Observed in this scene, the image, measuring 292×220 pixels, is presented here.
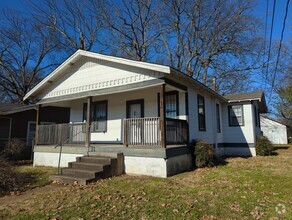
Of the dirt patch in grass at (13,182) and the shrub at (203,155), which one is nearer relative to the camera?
the dirt patch in grass at (13,182)

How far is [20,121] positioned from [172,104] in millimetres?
11399

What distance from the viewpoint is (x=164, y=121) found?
8203mm

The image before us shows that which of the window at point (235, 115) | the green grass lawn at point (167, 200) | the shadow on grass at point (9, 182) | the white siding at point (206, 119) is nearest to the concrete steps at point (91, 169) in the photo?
the green grass lawn at point (167, 200)

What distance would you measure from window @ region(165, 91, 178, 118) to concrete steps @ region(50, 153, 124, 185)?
3.17 metres

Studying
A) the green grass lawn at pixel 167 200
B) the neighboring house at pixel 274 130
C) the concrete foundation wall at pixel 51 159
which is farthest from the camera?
the neighboring house at pixel 274 130

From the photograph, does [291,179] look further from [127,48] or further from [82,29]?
[82,29]

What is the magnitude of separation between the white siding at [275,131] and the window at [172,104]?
2567 cm

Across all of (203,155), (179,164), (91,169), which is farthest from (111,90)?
(203,155)

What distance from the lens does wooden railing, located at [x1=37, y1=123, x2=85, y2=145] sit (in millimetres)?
11172

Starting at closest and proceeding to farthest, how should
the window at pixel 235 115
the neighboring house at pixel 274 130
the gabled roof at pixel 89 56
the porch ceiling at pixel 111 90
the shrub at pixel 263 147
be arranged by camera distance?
the gabled roof at pixel 89 56 → the porch ceiling at pixel 111 90 → the shrub at pixel 263 147 → the window at pixel 235 115 → the neighboring house at pixel 274 130

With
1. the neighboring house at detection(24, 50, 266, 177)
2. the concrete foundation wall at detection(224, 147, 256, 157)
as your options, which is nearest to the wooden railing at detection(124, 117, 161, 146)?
the neighboring house at detection(24, 50, 266, 177)

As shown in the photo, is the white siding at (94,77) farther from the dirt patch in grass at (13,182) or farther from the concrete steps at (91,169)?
the dirt patch in grass at (13,182)

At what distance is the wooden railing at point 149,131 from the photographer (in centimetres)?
845

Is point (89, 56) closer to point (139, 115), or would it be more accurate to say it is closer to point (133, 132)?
point (139, 115)
